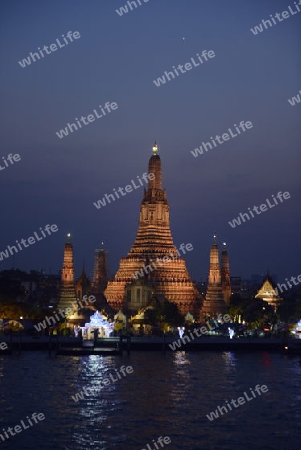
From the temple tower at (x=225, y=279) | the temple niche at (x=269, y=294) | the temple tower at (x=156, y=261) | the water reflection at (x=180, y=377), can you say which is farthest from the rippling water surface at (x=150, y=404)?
the temple niche at (x=269, y=294)

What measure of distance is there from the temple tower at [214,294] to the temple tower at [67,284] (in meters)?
15.8

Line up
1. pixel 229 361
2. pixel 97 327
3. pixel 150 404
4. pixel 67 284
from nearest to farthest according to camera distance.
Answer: pixel 150 404, pixel 229 361, pixel 97 327, pixel 67 284

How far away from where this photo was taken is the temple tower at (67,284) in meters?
108

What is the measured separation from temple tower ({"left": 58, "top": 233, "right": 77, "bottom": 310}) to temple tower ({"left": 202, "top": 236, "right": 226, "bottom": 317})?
15.8 meters

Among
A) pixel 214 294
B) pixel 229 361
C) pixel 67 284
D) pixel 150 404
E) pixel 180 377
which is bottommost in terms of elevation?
pixel 150 404

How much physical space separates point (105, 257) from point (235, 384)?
88.1 m

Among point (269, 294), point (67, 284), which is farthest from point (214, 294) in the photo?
point (67, 284)

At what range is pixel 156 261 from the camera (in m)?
106

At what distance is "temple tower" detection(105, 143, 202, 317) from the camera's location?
105125 millimetres

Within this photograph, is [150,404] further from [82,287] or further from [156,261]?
[82,287]

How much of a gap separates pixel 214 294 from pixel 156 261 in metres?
7.97

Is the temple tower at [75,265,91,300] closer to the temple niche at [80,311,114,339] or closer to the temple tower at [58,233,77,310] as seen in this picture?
the temple tower at [58,233,77,310]

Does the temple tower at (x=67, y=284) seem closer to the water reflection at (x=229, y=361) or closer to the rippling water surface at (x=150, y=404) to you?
the water reflection at (x=229, y=361)

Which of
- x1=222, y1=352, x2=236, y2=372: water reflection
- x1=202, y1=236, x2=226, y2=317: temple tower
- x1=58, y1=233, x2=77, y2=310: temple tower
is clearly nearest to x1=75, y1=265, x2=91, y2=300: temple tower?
x1=58, y1=233, x2=77, y2=310: temple tower
